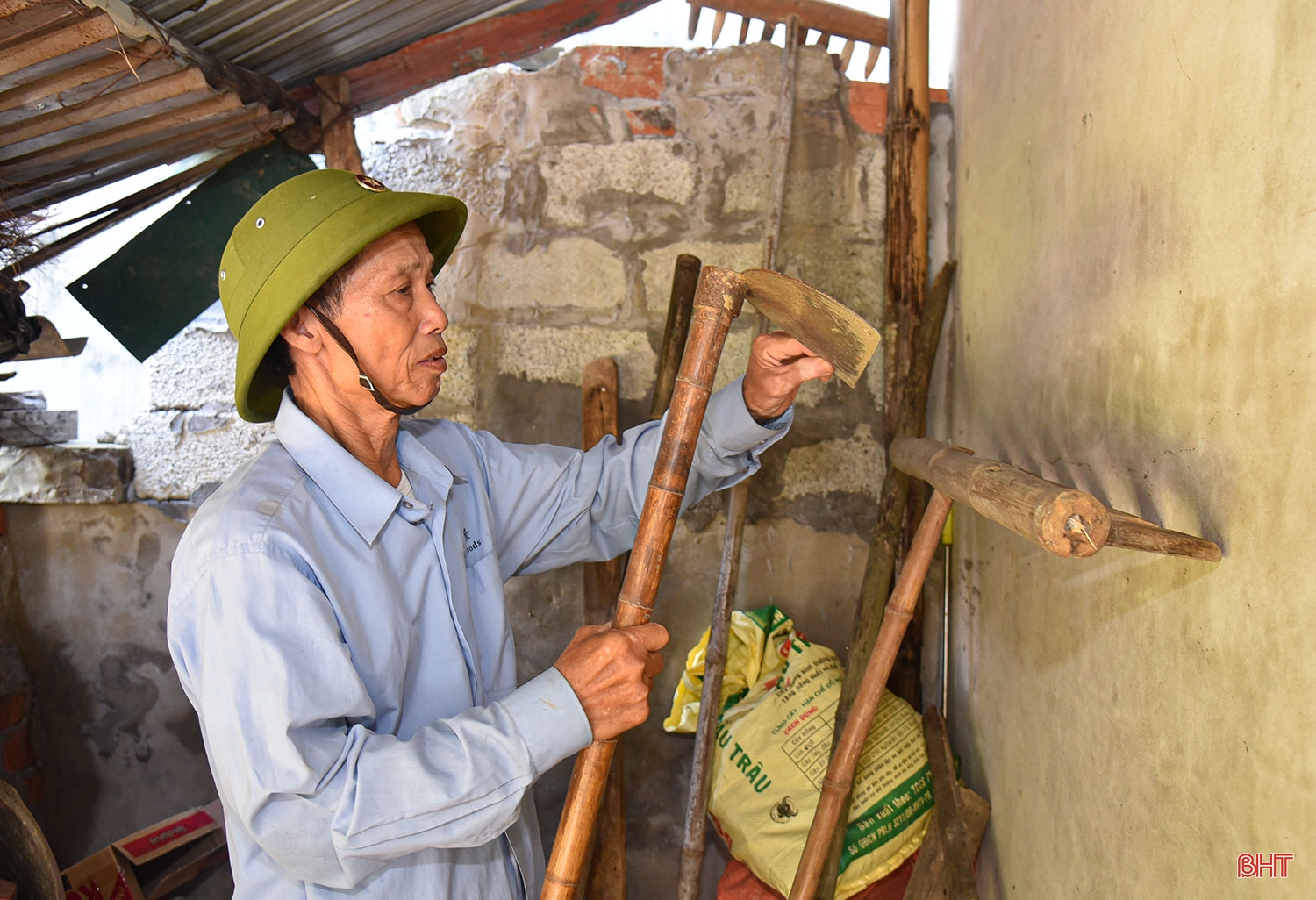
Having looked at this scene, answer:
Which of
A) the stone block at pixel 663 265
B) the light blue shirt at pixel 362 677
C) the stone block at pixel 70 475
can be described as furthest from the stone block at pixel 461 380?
the stone block at pixel 70 475

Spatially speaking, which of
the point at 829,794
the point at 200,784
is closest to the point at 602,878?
the point at 829,794

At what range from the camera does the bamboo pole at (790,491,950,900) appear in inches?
62.7

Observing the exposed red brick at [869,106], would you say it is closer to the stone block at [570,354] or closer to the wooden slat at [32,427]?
the stone block at [570,354]

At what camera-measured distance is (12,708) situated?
244 centimetres

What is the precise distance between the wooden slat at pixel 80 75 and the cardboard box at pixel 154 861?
177 centimetres

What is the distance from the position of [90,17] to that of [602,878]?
2.08 m

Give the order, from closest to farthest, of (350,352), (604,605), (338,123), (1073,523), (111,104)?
(1073,523)
(350,352)
(111,104)
(604,605)
(338,123)

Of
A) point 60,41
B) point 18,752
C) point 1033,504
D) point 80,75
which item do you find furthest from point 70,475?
point 1033,504

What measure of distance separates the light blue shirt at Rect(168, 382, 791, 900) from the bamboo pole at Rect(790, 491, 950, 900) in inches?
15.8

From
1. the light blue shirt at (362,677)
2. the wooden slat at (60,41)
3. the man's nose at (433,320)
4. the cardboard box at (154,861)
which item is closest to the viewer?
the light blue shirt at (362,677)

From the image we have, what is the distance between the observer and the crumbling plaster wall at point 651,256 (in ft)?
7.41

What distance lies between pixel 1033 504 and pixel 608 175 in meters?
1.73

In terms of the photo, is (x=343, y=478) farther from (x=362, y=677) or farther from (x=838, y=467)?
(x=838, y=467)

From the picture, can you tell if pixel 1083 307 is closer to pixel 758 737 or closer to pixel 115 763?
pixel 758 737
